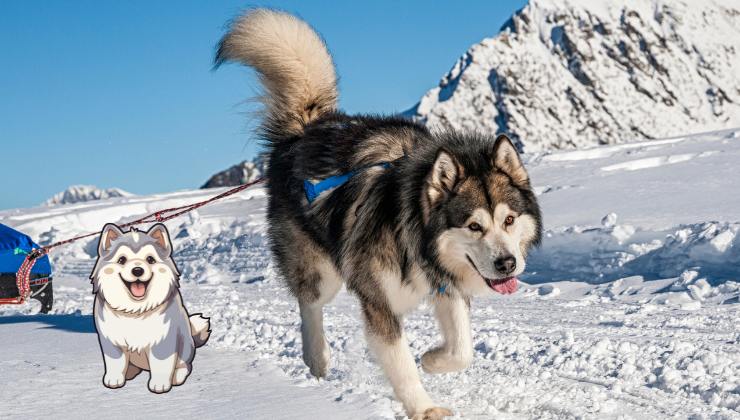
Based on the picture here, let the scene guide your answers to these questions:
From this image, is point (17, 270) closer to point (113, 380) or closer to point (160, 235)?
point (113, 380)

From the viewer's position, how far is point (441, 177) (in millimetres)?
3691

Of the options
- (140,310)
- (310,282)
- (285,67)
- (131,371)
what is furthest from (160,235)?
(285,67)

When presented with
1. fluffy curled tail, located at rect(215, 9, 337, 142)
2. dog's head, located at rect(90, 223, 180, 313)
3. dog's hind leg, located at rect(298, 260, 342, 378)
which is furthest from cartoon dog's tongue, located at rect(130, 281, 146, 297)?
fluffy curled tail, located at rect(215, 9, 337, 142)

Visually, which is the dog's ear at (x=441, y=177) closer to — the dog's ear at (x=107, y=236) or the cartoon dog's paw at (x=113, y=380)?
the dog's ear at (x=107, y=236)

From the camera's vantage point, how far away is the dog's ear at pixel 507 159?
3779 millimetres

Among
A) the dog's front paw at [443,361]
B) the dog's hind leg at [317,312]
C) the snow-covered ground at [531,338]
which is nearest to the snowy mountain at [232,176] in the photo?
the snow-covered ground at [531,338]

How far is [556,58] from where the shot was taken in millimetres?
137375

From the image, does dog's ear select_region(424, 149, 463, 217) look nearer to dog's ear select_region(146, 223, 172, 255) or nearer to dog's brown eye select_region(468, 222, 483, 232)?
dog's brown eye select_region(468, 222, 483, 232)

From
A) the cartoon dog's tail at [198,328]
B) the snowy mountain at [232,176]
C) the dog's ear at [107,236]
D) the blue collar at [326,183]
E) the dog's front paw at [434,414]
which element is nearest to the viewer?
the dog's ear at [107,236]

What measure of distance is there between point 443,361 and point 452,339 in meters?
0.13

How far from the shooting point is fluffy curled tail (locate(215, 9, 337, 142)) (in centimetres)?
535

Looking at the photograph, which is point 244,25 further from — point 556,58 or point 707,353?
point 556,58

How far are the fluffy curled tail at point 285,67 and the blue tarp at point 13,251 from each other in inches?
103

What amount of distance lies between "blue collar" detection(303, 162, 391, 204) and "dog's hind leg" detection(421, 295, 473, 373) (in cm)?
82
